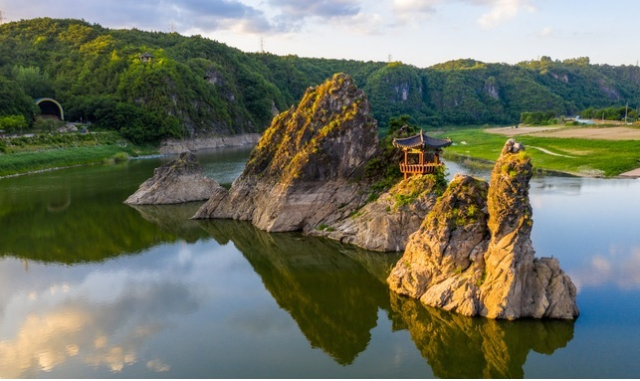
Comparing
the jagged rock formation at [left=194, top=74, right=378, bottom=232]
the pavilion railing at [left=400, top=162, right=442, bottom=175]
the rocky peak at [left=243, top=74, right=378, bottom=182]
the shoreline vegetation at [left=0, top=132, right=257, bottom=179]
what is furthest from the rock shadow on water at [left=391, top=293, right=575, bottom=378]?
the shoreline vegetation at [left=0, top=132, right=257, bottom=179]

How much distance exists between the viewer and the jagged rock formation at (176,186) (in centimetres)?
5734

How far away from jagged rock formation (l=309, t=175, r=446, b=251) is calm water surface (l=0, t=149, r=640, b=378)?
3.72 ft

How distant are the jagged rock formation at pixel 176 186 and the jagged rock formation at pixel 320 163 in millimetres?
14389

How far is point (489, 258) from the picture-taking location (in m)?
25.4

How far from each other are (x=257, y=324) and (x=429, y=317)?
8330 mm

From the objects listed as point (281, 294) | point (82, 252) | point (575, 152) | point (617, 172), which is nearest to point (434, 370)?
point (281, 294)

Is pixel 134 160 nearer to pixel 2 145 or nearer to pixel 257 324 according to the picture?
pixel 2 145

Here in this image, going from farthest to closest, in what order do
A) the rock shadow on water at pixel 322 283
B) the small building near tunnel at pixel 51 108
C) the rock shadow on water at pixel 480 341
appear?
the small building near tunnel at pixel 51 108 → the rock shadow on water at pixel 322 283 → the rock shadow on water at pixel 480 341

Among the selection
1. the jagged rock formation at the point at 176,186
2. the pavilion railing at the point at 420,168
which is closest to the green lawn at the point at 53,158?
the jagged rock formation at the point at 176,186

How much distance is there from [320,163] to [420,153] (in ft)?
26.6

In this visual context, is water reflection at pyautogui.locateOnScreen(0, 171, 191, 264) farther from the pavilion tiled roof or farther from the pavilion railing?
the pavilion tiled roof

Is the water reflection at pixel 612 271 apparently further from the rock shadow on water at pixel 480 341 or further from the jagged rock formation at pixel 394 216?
the jagged rock formation at pixel 394 216

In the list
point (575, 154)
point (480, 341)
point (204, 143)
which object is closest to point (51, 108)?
point (204, 143)

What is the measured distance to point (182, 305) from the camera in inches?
1143
